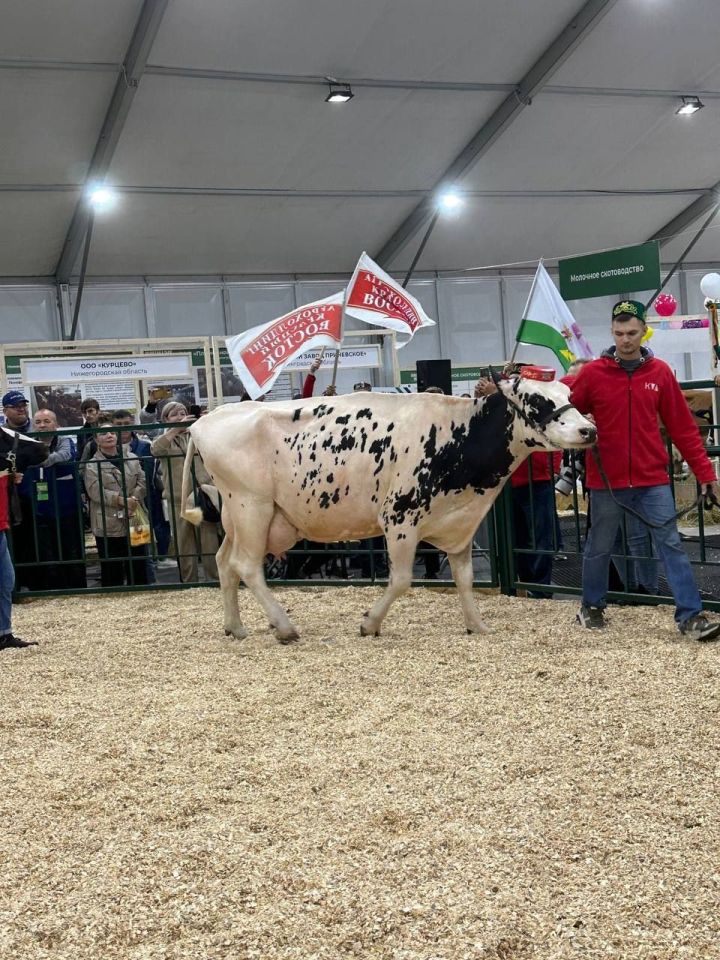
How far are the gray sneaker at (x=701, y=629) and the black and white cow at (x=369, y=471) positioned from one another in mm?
1278

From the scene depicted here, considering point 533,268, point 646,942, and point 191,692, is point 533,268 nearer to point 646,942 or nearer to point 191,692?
point 191,692

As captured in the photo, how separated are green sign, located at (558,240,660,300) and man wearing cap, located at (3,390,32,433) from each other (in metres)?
4.99

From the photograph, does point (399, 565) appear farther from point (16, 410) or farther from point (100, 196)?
point (100, 196)

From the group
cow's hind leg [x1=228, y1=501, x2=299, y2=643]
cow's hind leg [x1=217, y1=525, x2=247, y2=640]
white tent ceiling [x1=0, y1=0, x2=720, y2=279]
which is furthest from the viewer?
white tent ceiling [x1=0, y1=0, x2=720, y2=279]

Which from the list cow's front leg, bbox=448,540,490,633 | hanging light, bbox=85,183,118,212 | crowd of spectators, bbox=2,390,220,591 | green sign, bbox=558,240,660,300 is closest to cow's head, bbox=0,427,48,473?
crowd of spectators, bbox=2,390,220,591

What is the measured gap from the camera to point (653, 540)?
17.7 feet

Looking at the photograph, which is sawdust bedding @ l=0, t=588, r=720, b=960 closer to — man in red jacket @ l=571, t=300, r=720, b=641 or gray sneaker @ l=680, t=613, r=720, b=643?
gray sneaker @ l=680, t=613, r=720, b=643

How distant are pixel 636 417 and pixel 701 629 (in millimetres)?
1249

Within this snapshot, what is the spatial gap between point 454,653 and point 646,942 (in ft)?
10.0

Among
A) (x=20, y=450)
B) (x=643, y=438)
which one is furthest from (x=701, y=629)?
(x=20, y=450)

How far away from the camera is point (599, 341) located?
23.6 meters

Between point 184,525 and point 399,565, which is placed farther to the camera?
point 184,525

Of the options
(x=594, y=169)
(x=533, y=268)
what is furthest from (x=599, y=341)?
(x=594, y=169)

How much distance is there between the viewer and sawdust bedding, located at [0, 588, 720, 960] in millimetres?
2451
